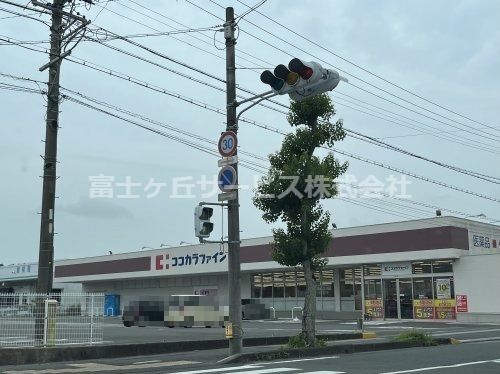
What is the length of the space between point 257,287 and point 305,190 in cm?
2833

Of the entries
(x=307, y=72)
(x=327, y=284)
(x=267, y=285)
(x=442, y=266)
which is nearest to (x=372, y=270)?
(x=327, y=284)

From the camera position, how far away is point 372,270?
37156 millimetres

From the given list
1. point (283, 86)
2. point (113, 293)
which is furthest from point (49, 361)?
point (113, 293)

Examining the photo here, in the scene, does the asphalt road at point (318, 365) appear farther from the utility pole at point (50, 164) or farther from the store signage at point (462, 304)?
the store signage at point (462, 304)

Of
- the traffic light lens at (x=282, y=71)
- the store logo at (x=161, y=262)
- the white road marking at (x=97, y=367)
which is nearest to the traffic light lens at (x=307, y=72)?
the traffic light lens at (x=282, y=71)

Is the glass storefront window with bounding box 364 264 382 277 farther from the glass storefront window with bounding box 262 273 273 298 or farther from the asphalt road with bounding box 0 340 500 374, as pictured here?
the asphalt road with bounding box 0 340 500 374

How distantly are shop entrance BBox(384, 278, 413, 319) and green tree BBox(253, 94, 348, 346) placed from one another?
61.9 feet

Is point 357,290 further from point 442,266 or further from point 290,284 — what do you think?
point 442,266

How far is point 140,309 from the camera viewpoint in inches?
1328

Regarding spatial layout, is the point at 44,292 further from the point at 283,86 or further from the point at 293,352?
the point at 283,86

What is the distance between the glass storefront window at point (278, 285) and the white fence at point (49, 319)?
26.7 meters

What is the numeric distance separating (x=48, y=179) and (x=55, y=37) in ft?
12.5

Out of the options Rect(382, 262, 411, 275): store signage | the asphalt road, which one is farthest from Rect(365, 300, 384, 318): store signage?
the asphalt road

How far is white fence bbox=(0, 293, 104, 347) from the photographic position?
1501 centimetres
